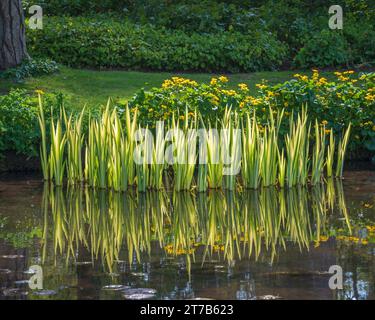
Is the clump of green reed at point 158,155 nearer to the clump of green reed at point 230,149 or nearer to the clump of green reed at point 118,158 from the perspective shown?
the clump of green reed at point 118,158

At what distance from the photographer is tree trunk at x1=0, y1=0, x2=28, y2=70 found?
50.4ft

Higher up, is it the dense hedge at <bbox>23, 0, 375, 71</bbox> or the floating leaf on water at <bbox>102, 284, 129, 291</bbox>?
the dense hedge at <bbox>23, 0, 375, 71</bbox>

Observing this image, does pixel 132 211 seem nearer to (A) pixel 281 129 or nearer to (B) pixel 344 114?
(A) pixel 281 129

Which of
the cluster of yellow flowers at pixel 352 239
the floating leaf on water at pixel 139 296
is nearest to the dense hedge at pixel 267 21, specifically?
the cluster of yellow flowers at pixel 352 239

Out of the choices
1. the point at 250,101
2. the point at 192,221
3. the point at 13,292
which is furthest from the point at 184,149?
the point at 13,292

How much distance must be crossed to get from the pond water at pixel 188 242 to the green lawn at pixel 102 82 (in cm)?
317

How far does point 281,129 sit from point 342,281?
5184mm

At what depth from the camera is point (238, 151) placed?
10656 millimetres

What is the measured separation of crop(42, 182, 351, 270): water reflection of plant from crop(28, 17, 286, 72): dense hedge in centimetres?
584

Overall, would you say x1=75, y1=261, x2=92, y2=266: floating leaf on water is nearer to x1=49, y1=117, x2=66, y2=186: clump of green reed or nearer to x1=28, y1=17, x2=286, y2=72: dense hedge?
x1=49, y1=117, x2=66, y2=186: clump of green reed

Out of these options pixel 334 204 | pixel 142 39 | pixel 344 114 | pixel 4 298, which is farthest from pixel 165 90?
pixel 4 298

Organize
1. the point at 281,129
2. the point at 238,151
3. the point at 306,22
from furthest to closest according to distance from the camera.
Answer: the point at 306,22
the point at 281,129
the point at 238,151

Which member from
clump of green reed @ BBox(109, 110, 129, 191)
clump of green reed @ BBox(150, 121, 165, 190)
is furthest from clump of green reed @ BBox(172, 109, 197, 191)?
clump of green reed @ BBox(109, 110, 129, 191)

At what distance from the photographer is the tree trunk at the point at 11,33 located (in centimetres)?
1536
